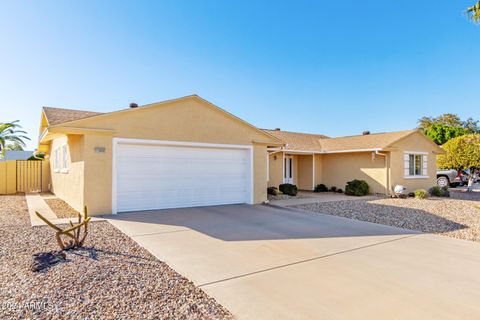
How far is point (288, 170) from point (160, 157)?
35.1ft

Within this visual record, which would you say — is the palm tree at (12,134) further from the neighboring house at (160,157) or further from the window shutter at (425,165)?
the window shutter at (425,165)

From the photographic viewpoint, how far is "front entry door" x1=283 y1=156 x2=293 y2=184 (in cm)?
1845

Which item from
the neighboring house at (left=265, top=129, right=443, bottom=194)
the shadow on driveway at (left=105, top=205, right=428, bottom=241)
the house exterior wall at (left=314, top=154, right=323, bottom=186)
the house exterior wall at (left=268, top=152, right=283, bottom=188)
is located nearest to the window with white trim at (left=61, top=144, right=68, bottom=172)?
the shadow on driveway at (left=105, top=205, right=428, bottom=241)

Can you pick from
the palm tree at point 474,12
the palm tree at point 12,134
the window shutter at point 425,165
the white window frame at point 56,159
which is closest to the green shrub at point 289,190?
the window shutter at point 425,165

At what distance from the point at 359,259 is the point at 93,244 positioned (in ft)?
17.0

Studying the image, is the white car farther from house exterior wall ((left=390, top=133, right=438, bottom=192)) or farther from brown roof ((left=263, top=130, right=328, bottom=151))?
brown roof ((left=263, top=130, right=328, bottom=151))

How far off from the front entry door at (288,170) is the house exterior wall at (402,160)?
6055mm

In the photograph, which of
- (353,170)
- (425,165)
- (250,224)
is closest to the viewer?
(250,224)

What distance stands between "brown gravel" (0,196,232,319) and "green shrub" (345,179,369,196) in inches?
526

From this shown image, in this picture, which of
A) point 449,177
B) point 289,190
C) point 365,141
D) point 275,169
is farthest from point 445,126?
point 289,190

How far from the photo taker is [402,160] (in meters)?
16.5

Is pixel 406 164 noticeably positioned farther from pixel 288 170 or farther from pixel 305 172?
pixel 288 170

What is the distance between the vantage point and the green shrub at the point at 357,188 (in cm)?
1570

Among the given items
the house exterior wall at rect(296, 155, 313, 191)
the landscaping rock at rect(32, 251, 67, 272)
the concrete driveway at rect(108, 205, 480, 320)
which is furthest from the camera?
the house exterior wall at rect(296, 155, 313, 191)
